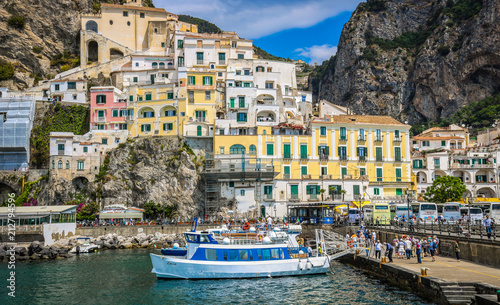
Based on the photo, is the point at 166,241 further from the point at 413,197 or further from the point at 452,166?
the point at 452,166

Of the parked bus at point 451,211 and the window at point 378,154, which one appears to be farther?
the window at point 378,154

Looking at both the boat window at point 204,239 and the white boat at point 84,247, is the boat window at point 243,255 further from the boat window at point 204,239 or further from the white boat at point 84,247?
the white boat at point 84,247

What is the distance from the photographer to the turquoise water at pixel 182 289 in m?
25.6

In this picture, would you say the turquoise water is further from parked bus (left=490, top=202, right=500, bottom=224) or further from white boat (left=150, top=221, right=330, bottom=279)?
parked bus (left=490, top=202, right=500, bottom=224)

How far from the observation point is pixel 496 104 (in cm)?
9450

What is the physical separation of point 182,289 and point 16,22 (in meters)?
70.1

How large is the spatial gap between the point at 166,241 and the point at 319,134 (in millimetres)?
24311

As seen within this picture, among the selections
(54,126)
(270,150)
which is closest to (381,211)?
(270,150)

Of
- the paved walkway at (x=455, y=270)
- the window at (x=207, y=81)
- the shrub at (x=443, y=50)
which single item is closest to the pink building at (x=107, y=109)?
the window at (x=207, y=81)

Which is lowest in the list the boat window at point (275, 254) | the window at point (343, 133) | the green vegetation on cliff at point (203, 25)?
the boat window at point (275, 254)

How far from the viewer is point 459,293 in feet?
70.0

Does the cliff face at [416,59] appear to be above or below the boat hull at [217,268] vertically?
above

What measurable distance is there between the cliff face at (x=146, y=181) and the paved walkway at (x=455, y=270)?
3269 centimetres

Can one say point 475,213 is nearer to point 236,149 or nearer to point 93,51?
point 236,149
